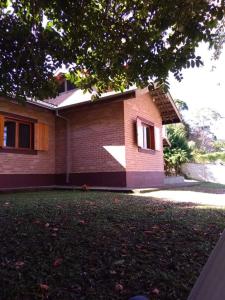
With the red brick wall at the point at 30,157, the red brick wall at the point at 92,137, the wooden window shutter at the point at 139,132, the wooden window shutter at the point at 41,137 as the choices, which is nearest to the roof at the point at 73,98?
the red brick wall at the point at 92,137

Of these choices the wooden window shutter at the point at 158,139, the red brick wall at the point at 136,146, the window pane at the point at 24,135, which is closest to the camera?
the window pane at the point at 24,135

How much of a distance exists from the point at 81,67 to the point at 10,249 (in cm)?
326

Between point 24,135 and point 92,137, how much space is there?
2.70m

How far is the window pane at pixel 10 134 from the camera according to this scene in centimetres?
1159

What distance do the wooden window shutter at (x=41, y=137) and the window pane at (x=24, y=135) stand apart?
320 mm

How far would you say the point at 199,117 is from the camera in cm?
3944

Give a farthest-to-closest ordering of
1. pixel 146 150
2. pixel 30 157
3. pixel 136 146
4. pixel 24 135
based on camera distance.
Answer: pixel 146 150, pixel 136 146, pixel 24 135, pixel 30 157

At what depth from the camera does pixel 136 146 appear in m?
12.8

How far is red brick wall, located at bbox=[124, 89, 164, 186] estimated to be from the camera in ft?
40.2

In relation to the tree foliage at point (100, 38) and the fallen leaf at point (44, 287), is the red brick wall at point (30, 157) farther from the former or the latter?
the fallen leaf at point (44, 287)

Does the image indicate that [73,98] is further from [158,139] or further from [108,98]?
[158,139]

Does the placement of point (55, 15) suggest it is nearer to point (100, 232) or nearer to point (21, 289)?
point (100, 232)

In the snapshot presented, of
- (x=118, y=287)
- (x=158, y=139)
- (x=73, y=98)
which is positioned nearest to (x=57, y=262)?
(x=118, y=287)

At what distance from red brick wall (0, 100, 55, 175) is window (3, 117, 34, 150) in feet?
1.15
